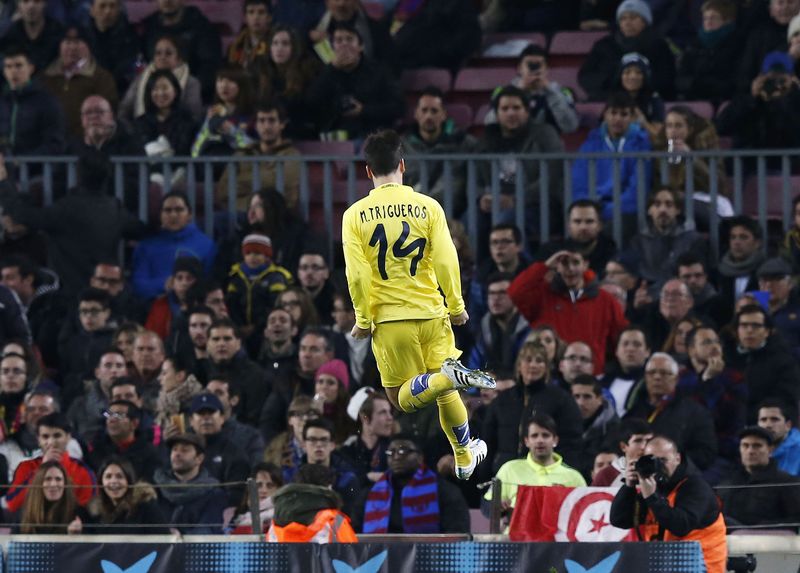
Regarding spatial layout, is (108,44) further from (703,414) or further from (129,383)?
(703,414)

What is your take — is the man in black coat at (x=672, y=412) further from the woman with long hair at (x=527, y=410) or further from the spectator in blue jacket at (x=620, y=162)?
the spectator in blue jacket at (x=620, y=162)

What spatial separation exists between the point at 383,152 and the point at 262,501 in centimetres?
384

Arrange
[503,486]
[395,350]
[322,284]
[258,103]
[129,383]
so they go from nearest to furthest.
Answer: [395,350] → [503,486] → [129,383] → [322,284] → [258,103]

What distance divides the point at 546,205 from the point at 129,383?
147 inches

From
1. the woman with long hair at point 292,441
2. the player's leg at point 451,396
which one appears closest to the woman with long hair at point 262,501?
the woman with long hair at point 292,441

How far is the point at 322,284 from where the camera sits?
1706 centimetres

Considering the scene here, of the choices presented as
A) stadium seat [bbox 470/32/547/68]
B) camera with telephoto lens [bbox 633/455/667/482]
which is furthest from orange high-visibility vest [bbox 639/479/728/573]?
stadium seat [bbox 470/32/547/68]

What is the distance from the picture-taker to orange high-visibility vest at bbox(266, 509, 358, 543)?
1288cm

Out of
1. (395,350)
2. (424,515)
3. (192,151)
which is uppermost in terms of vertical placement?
(192,151)

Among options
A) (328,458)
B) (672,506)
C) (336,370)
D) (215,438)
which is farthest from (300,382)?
(672,506)

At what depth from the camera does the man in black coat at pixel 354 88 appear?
18469 mm

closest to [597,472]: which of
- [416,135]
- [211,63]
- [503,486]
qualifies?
[503,486]

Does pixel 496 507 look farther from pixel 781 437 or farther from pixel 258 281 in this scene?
pixel 258 281

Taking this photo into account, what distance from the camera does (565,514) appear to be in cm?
1332
